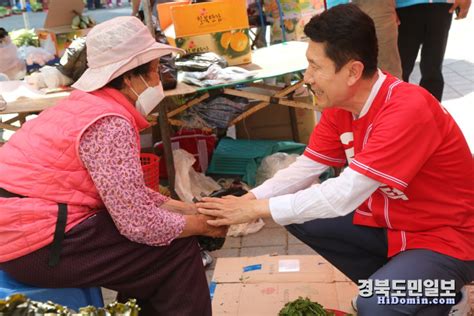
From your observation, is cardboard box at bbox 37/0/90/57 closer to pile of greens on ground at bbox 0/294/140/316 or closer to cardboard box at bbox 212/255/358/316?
cardboard box at bbox 212/255/358/316

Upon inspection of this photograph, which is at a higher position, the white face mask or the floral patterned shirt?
the white face mask

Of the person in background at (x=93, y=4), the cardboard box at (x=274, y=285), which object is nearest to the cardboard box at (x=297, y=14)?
the cardboard box at (x=274, y=285)

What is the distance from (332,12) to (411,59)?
2311 millimetres

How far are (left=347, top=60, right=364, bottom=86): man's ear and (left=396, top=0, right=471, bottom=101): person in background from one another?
2.07m

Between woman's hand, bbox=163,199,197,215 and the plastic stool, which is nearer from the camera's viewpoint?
the plastic stool

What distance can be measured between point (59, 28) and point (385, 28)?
135 inches

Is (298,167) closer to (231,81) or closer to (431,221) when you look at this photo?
(431,221)

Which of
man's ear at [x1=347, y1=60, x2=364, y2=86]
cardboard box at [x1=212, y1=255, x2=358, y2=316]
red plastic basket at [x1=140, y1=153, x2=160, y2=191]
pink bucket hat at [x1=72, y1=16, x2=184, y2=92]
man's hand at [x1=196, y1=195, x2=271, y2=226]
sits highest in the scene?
pink bucket hat at [x1=72, y1=16, x2=184, y2=92]

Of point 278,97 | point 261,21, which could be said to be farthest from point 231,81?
point 261,21

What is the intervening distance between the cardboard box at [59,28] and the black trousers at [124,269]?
3.64 meters

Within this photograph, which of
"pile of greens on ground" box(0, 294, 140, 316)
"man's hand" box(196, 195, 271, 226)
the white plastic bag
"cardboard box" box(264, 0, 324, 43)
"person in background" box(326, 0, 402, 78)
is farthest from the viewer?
"cardboard box" box(264, 0, 324, 43)

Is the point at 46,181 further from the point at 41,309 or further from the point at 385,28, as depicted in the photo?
the point at 385,28

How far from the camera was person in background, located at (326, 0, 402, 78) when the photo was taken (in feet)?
11.7

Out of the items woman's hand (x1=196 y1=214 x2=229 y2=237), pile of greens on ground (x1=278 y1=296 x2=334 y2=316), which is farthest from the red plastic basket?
pile of greens on ground (x1=278 y1=296 x2=334 y2=316)
